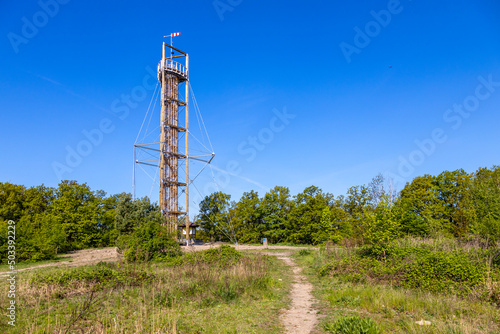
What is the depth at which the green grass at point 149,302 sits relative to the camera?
21.4ft

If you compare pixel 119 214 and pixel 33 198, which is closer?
pixel 119 214

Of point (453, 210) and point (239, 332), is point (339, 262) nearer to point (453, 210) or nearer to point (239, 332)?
point (239, 332)

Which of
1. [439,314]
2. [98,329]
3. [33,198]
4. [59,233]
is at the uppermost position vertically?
[33,198]

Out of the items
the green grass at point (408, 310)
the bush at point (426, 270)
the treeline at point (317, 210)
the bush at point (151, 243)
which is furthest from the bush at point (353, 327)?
the treeline at point (317, 210)

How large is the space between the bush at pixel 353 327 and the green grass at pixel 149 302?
1296 millimetres

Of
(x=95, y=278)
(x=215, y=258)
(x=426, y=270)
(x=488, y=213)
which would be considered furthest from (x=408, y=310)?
(x=488, y=213)

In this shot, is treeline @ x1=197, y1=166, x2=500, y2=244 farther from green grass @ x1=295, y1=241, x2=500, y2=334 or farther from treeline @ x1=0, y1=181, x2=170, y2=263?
green grass @ x1=295, y1=241, x2=500, y2=334

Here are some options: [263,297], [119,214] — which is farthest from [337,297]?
[119,214]

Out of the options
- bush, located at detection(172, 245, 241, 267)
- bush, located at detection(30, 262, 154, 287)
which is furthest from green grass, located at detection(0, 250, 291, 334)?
bush, located at detection(172, 245, 241, 267)

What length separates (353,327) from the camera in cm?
630

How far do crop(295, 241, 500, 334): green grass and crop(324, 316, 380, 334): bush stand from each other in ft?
0.30

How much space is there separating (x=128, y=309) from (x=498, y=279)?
436 inches

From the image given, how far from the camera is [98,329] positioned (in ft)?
19.0

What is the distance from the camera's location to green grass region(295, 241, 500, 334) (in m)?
6.51
